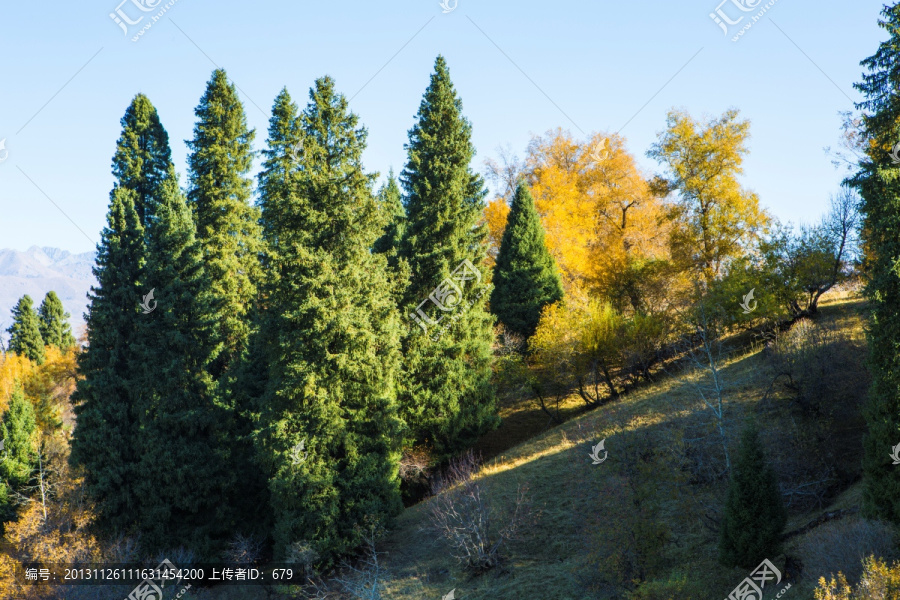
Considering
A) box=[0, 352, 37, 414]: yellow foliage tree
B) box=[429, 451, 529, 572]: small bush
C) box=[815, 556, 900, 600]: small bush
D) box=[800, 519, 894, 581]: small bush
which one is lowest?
box=[800, 519, 894, 581]: small bush

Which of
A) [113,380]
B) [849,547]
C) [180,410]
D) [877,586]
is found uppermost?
[113,380]

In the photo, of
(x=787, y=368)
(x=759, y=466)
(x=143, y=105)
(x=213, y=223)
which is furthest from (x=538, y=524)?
(x=143, y=105)

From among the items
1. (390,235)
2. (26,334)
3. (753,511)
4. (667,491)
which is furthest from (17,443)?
(26,334)

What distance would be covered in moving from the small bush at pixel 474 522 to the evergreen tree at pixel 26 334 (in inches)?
1897

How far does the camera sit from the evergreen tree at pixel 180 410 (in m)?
23.5

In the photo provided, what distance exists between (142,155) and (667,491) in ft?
93.9

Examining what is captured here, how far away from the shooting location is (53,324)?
190ft

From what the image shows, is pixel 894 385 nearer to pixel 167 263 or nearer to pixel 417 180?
pixel 417 180

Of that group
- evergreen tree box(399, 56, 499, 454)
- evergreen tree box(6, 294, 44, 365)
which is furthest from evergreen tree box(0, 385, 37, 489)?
evergreen tree box(6, 294, 44, 365)

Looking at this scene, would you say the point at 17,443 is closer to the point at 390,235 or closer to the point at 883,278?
the point at 390,235

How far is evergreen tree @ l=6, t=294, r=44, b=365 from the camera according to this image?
54250 mm

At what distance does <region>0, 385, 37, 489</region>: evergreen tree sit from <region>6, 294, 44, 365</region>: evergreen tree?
2932 centimetres

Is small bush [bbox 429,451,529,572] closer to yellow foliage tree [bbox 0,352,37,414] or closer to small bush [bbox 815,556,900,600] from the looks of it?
small bush [bbox 815,556,900,600]

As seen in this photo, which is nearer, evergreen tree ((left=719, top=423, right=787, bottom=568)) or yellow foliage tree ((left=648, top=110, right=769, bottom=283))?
evergreen tree ((left=719, top=423, right=787, bottom=568))
